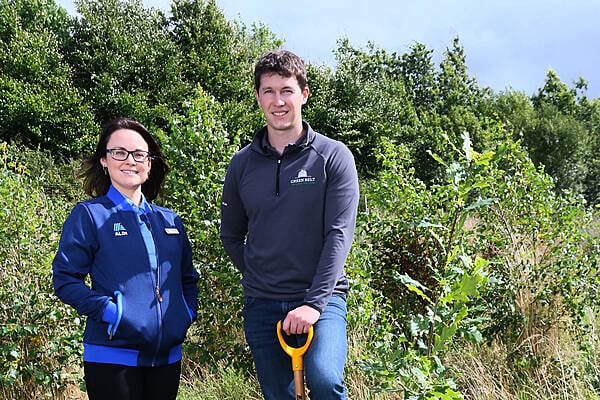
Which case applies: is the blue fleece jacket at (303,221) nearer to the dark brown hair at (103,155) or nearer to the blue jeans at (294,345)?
the blue jeans at (294,345)

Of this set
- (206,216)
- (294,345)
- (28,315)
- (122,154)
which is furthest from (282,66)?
(28,315)

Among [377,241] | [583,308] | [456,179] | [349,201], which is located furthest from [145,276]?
[583,308]

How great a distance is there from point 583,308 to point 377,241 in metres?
1.44

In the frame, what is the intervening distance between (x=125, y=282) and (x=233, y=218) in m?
0.57

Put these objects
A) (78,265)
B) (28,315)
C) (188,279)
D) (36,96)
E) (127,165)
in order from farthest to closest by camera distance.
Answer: (36,96) → (28,315) → (188,279) → (127,165) → (78,265)

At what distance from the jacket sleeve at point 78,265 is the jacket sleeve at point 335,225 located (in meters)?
0.83

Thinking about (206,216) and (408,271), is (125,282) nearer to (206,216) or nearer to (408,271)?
(206,216)

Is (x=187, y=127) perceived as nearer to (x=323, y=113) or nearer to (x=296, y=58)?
(x=296, y=58)

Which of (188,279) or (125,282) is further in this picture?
(188,279)

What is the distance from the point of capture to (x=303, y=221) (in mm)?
2676

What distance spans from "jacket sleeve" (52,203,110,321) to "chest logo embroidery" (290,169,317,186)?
0.83m

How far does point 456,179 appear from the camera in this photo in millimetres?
2918

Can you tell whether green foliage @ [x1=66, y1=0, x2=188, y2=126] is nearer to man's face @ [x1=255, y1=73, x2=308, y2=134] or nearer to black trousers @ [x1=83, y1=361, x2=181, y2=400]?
man's face @ [x1=255, y1=73, x2=308, y2=134]

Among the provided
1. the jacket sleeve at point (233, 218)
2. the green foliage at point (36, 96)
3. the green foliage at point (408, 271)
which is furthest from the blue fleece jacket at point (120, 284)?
the green foliage at point (36, 96)
